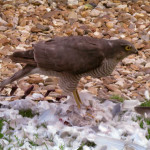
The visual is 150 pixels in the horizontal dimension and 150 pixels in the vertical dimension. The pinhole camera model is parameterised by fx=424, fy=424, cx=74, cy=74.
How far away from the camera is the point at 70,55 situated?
161 inches

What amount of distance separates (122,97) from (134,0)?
337cm

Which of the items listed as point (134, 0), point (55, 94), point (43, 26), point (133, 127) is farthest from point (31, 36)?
point (133, 127)

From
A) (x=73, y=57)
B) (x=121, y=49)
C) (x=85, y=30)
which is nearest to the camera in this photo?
(x=73, y=57)

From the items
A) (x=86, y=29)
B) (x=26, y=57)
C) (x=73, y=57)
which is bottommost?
(x=86, y=29)

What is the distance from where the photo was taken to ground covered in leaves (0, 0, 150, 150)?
5.72 metres

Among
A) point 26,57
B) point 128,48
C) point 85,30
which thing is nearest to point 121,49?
point 128,48

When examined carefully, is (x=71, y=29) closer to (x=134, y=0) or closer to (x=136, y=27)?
(x=136, y=27)

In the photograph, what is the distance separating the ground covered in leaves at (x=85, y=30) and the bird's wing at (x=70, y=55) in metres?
1.13

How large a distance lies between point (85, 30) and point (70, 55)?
3.05 m

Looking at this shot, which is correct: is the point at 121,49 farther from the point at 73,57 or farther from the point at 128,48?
the point at 73,57

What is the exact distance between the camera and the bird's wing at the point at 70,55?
161 inches

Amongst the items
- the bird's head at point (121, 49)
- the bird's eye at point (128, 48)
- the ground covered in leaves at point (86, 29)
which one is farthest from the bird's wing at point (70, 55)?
the ground covered in leaves at point (86, 29)

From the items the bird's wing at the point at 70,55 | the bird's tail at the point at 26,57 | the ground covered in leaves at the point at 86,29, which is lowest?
the ground covered in leaves at the point at 86,29

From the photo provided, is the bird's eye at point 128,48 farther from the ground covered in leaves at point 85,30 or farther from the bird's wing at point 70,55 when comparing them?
the ground covered in leaves at point 85,30
